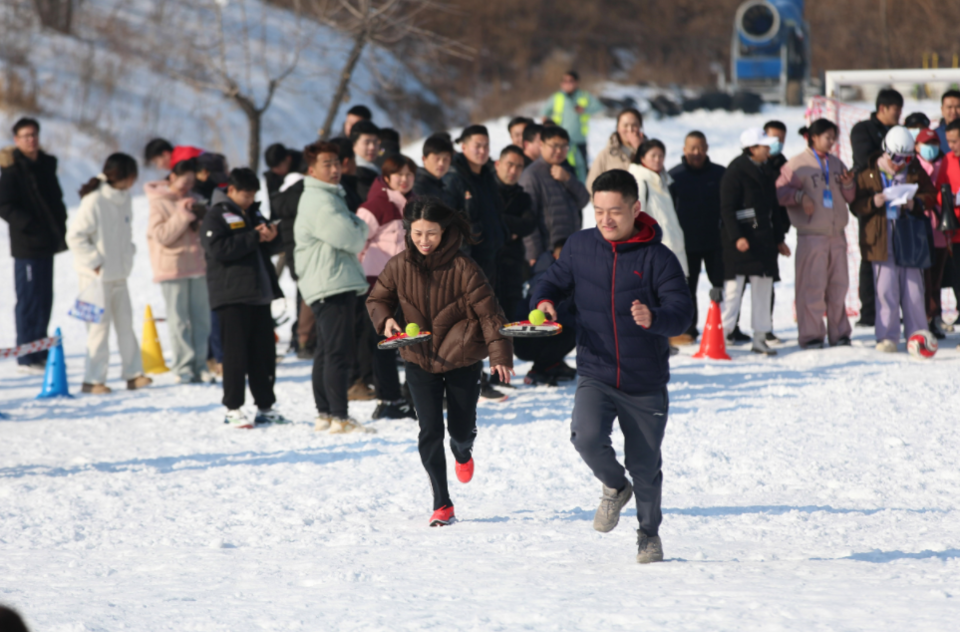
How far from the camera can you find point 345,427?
7.59 m

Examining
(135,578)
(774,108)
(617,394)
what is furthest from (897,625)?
(774,108)

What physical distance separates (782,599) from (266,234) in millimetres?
4982

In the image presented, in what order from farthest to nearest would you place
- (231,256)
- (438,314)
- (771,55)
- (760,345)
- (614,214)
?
(771,55)
(760,345)
(231,256)
(438,314)
(614,214)

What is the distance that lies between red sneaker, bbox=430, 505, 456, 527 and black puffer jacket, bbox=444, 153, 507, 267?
120 inches

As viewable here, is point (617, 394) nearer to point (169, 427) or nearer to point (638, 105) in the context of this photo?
point (169, 427)

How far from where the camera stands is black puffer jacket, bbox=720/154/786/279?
9766 millimetres

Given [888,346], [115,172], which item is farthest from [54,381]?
[888,346]

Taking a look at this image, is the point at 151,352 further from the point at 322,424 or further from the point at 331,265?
the point at 331,265

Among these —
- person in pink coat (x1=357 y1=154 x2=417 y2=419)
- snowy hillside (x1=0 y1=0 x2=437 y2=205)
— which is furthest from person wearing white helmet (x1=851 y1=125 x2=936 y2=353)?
snowy hillside (x1=0 y1=0 x2=437 y2=205)

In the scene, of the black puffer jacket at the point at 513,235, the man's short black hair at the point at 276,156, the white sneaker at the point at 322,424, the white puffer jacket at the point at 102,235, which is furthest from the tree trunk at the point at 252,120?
the white sneaker at the point at 322,424

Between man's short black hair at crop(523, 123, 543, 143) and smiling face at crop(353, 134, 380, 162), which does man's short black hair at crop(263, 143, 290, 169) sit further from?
man's short black hair at crop(523, 123, 543, 143)

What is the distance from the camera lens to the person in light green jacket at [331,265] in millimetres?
7402

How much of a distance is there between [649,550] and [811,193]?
6198mm

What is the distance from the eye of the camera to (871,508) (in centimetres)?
562
